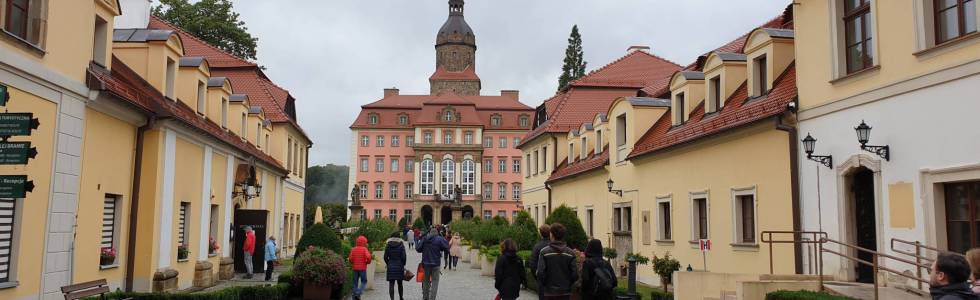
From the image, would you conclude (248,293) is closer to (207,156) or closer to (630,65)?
(207,156)

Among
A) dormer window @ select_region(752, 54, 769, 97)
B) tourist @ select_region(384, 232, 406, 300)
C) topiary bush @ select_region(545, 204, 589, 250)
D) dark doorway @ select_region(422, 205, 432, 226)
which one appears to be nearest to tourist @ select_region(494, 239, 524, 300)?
tourist @ select_region(384, 232, 406, 300)

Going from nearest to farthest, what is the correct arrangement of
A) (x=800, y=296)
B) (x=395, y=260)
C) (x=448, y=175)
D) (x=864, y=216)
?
(x=800, y=296) → (x=864, y=216) → (x=395, y=260) → (x=448, y=175)

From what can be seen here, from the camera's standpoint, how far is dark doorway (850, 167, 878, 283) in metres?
11.7

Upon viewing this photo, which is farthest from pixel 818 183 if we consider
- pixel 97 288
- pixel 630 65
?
pixel 630 65

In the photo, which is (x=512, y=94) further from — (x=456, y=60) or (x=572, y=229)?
(x=572, y=229)

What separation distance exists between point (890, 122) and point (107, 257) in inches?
498

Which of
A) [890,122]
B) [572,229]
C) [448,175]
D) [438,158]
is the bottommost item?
[572,229]

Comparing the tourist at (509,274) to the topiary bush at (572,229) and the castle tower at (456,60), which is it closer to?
A: the topiary bush at (572,229)


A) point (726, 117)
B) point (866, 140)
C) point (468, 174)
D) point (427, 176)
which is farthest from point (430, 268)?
point (468, 174)

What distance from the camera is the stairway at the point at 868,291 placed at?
9.89 metres

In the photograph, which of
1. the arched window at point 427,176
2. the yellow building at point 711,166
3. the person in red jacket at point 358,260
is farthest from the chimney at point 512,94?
the person in red jacket at point 358,260

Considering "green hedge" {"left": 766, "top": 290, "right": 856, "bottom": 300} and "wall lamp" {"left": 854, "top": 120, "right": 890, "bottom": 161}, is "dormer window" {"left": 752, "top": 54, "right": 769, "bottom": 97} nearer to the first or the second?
"wall lamp" {"left": 854, "top": 120, "right": 890, "bottom": 161}

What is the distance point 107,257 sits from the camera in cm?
1362

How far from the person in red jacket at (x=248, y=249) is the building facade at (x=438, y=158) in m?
61.8
